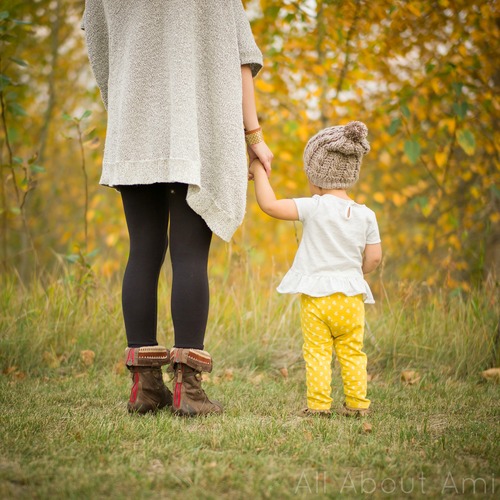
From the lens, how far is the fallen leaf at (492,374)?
3021 millimetres

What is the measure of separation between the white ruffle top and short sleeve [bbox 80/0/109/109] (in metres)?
0.91

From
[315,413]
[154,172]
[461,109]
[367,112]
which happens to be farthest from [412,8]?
[315,413]

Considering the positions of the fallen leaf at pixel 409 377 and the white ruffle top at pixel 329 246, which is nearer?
the white ruffle top at pixel 329 246

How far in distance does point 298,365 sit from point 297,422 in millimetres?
1139

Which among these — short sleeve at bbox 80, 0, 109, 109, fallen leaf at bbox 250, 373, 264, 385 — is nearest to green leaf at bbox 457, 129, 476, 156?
fallen leaf at bbox 250, 373, 264, 385

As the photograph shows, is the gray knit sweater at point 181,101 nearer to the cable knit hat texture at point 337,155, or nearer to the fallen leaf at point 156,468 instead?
the cable knit hat texture at point 337,155

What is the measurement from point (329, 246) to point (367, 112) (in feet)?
12.7

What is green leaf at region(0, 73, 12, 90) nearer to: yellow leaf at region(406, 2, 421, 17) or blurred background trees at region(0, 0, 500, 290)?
blurred background trees at region(0, 0, 500, 290)

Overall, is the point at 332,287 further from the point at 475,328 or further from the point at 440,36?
the point at 440,36

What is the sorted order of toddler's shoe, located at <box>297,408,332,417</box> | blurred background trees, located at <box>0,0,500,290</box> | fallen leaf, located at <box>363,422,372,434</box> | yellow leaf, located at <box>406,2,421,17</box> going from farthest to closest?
blurred background trees, located at <box>0,0,500,290</box> → yellow leaf, located at <box>406,2,421,17</box> → toddler's shoe, located at <box>297,408,332,417</box> → fallen leaf, located at <box>363,422,372,434</box>

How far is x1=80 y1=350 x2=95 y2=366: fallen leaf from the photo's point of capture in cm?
321

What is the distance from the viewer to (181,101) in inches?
80.0

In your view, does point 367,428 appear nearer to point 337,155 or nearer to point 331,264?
point 331,264

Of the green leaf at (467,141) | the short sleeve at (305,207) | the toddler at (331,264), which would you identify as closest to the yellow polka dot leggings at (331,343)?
the toddler at (331,264)
